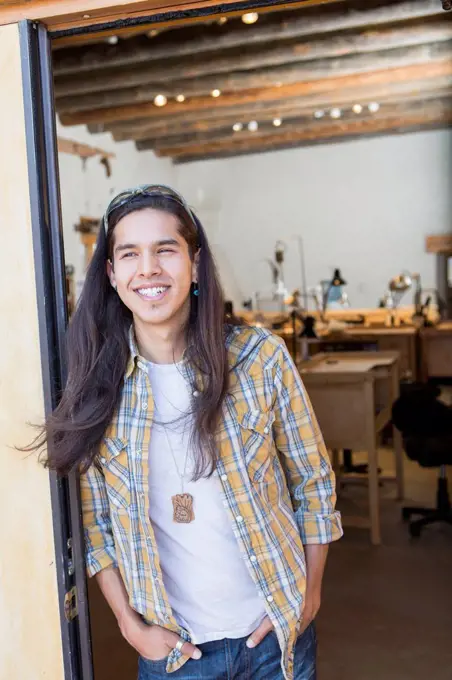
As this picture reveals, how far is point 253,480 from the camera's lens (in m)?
1.71

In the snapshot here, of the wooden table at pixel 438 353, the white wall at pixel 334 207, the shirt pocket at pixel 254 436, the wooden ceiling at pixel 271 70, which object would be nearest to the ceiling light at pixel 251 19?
the wooden ceiling at pixel 271 70

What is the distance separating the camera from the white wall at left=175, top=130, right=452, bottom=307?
41.9 feet

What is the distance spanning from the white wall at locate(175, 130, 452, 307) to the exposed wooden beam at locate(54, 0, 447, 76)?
635 cm

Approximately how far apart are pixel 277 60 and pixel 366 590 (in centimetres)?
497

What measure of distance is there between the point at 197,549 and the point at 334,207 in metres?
12.1

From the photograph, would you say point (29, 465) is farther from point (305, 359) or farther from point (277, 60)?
point (277, 60)

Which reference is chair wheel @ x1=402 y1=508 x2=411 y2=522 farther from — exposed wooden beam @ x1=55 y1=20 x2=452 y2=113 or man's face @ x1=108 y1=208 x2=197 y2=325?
exposed wooden beam @ x1=55 y1=20 x2=452 y2=113

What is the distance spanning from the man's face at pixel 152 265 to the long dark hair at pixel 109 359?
1.2 inches

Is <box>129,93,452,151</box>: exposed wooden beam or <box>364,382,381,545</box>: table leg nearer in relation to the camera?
<box>364,382,381,545</box>: table leg

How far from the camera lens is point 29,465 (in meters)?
1.89

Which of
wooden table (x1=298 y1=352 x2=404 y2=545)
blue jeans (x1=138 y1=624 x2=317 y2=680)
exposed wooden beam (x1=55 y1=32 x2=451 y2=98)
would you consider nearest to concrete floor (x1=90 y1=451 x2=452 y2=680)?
wooden table (x1=298 y1=352 x2=404 y2=545)

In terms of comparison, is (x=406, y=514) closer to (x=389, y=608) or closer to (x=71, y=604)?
(x=389, y=608)

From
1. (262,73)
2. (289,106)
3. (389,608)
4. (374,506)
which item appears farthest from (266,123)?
(389,608)

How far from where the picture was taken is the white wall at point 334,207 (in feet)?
41.9
